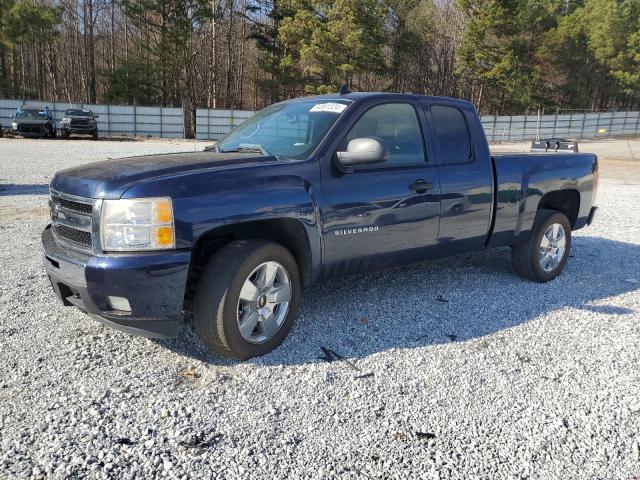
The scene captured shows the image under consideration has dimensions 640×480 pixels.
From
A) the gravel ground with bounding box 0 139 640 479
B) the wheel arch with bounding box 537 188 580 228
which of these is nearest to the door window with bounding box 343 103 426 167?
the gravel ground with bounding box 0 139 640 479

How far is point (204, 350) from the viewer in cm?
380

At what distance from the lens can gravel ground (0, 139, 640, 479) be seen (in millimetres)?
2625

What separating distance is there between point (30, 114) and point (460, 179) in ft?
95.0

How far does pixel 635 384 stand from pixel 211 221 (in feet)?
9.57

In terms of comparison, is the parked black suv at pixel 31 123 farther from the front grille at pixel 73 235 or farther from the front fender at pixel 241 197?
the front fender at pixel 241 197

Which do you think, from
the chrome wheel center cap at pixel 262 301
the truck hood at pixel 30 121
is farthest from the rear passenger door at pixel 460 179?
the truck hood at pixel 30 121

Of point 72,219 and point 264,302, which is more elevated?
point 72,219

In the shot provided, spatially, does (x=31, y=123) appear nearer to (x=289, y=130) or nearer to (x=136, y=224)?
(x=289, y=130)

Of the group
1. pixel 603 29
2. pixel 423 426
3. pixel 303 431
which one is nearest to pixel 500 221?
pixel 423 426

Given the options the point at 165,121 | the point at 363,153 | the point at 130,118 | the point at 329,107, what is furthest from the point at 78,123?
the point at 363,153

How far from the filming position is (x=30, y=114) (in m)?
27.9

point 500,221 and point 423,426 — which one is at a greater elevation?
point 500,221

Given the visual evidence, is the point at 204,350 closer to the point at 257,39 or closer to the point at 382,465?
the point at 382,465

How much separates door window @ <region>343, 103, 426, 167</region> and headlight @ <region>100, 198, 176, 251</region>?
161 centimetres
